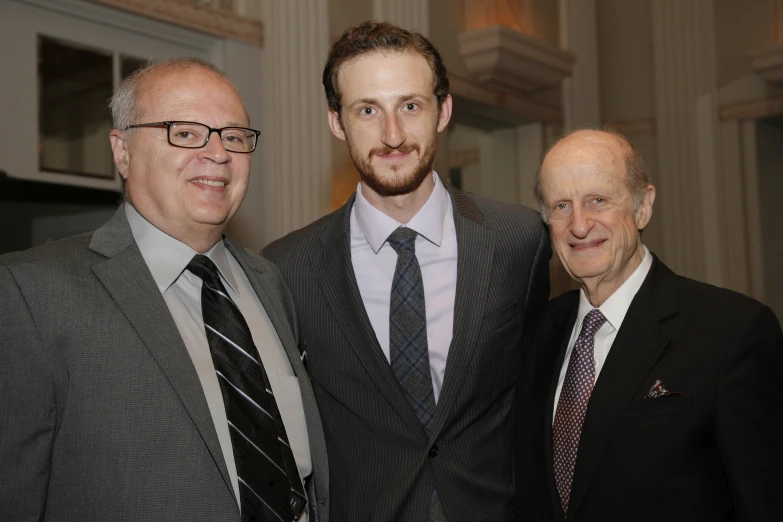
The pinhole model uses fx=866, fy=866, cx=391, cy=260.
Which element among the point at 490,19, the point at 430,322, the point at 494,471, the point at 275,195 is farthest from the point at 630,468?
the point at 490,19

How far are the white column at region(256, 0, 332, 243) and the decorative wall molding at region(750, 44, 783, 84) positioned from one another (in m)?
3.45

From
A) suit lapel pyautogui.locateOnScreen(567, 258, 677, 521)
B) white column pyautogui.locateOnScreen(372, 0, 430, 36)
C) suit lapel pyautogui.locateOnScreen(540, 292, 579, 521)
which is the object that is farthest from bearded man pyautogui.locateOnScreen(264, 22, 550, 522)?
white column pyautogui.locateOnScreen(372, 0, 430, 36)

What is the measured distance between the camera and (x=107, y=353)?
160cm

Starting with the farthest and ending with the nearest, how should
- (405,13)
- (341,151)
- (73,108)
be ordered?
(405,13)
(341,151)
(73,108)

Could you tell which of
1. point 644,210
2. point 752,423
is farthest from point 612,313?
point 752,423

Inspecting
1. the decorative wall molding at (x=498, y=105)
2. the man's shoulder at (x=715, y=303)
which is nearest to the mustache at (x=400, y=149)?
the man's shoulder at (x=715, y=303)

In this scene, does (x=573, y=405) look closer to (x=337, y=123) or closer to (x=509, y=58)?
(x=337, y=123)

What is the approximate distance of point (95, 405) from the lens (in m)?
1.57

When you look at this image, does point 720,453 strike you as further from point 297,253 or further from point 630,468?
point 297,253

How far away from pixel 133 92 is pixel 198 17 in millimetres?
2117

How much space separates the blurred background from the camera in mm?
3398

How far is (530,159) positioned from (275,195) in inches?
111

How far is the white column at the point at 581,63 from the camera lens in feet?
21.6

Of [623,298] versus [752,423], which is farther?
[623,298]
